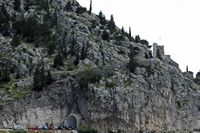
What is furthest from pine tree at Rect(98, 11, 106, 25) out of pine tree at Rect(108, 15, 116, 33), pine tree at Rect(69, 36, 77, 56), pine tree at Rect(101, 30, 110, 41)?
pine tree at Rect(69, 36, 77, 56)

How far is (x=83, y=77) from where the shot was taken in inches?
4048

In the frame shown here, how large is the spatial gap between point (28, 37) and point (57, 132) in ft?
153

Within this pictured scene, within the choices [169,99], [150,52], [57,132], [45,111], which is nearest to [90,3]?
[150,52]

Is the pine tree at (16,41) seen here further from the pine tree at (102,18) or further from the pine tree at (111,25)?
the pine tree at (102,18)

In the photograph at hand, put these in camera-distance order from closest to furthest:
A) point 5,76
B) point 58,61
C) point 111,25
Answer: point 5,76 → point 58,61 → point 111,25

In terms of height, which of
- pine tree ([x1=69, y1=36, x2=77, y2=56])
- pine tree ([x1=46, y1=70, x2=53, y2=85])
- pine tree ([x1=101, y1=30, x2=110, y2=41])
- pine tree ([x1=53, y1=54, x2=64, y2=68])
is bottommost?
pine tree ([x1=46, y1=70, x2=53, y2=85])

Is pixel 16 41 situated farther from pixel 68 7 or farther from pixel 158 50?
pixel 158 50

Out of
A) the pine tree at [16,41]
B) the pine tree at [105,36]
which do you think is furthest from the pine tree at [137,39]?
the pine tree at [16,41]

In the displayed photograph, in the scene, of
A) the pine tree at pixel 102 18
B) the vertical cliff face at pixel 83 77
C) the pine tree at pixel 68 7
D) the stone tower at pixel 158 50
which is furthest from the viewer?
the pine tree at pixel 102 18

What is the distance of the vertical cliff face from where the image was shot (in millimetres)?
99938

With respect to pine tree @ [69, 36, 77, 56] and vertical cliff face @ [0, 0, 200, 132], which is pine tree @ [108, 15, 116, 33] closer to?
vertical cliff face @ [0, 0, 200, 132]

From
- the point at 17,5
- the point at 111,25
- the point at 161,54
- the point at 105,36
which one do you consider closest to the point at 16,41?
the point at 17,5

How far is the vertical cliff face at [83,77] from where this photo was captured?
99.9 metres

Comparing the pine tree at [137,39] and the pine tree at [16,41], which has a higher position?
the pine tree at [137,39]
